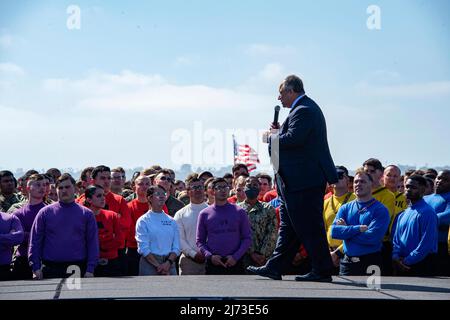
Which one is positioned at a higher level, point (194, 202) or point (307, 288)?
point (194, 202)

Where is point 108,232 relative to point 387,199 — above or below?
below

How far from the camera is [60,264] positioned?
8.34 metres

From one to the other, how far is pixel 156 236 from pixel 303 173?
2.54 m

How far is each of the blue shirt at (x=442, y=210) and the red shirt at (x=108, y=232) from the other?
364 cm

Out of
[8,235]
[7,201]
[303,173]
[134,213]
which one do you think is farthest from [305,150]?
[7,201]

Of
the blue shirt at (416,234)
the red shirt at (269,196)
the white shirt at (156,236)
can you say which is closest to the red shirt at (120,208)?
the white shirt at (156,236)

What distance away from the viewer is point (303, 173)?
729 cm

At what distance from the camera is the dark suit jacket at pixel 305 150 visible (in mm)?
7232

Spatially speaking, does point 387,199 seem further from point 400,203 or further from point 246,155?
point 246,155

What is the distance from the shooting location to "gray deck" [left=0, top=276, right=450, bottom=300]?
6117mm

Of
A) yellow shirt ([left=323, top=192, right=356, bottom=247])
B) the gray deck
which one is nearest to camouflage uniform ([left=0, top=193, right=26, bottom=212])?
the gray deck
